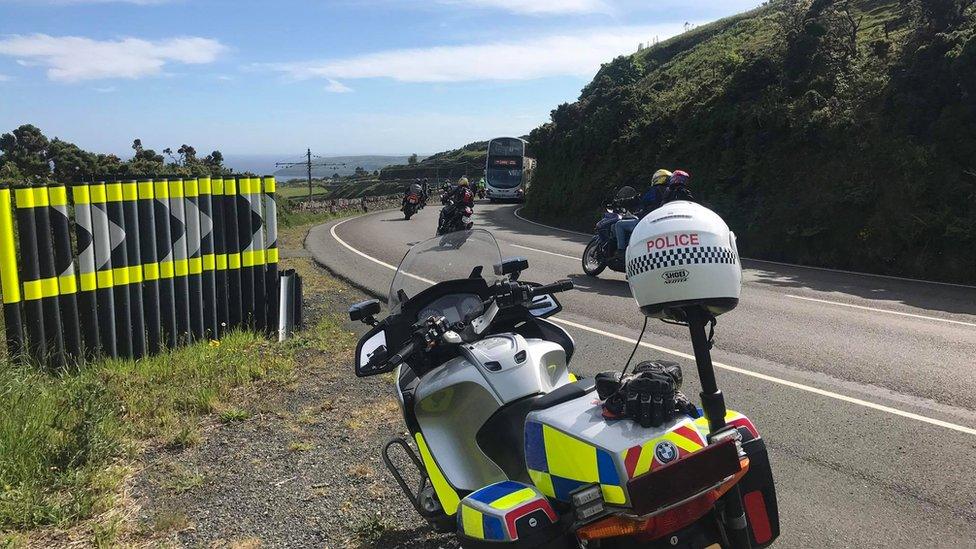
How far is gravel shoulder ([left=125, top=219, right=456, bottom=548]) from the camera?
367cm

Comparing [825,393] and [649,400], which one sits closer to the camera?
[649,400]

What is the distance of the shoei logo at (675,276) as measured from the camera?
2.31 meters

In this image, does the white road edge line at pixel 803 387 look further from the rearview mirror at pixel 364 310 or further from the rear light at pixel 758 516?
the rear light at pixel 758 516

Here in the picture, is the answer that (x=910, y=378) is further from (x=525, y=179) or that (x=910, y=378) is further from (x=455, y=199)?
(x=525, y=179)

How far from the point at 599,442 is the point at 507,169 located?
37.0m

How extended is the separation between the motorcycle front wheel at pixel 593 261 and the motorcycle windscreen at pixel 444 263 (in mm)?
8092

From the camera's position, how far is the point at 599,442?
2096 mm

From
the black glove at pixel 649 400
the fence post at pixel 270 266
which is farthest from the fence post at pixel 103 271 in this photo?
the black glove at pixel 649 400

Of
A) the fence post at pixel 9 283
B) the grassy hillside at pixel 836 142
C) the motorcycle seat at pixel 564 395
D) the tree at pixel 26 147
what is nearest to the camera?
the motorcycle seat at pixel 564 395

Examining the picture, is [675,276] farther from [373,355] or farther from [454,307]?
[373,355]

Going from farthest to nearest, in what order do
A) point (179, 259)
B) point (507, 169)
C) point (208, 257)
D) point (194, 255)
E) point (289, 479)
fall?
point (507, 169), point (208, 257), point (194, 255), point (179, 259), point (289, 479)

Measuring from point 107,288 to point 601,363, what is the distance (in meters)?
4.68

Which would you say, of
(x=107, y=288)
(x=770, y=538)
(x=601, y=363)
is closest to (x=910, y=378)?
(x=601, y=363)

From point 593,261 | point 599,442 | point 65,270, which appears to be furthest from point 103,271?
point 593,261
